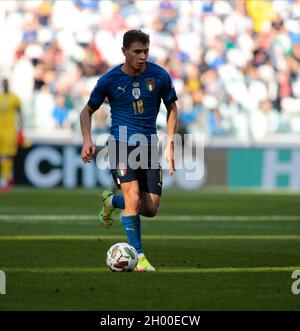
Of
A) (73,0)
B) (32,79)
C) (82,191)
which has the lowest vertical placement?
(82,191)

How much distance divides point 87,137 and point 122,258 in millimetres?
1195

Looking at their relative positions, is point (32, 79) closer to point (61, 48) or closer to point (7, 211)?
point (61, 48)

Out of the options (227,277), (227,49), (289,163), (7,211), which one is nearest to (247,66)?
(227,49)

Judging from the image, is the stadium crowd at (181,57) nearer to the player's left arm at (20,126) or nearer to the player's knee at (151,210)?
the player's left arm at (20,126)

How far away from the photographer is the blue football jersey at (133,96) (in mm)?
8883

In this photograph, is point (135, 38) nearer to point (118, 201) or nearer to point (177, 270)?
point (118, 201)

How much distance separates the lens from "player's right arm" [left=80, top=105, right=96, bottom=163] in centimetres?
850

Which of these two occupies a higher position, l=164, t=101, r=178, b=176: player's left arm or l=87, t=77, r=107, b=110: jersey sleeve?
l=87, t=77, r=107, b=110: jersey sleeve

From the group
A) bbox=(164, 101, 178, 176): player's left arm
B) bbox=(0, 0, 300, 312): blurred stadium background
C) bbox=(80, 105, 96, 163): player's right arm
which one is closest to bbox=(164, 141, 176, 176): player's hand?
bbox=(164, 101, 178, 176): player's left arm

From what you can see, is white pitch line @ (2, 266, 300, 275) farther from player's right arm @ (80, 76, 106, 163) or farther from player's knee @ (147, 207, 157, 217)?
player's right arm @ (80, 76, 106, 163)

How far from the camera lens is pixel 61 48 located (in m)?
24.3

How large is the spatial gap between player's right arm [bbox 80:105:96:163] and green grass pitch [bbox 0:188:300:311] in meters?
1.02

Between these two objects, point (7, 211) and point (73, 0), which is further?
point (73, 0)
